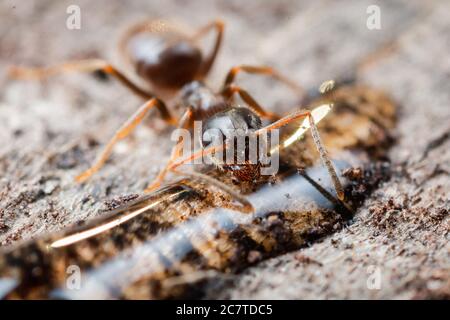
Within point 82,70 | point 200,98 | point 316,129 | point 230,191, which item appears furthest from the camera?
point 82,70

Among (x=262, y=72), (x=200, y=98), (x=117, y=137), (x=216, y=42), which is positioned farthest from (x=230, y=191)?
(x=216, y=42)

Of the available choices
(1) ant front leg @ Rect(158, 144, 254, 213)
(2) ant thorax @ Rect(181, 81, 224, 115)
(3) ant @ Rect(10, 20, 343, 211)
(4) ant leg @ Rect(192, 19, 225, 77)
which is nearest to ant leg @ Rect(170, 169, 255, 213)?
(1) ant front leg @ Rect(158, 144, 254, 213)

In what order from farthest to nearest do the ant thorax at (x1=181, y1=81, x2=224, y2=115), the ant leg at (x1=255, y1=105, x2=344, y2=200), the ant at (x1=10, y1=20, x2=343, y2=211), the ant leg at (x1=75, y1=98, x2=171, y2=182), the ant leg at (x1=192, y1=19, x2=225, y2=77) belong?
the ant leg at (x1=192, y1=19, x2=225, y2=77)
the ant thorax at (x1=181, y1=81, x2=224, y2=115)
the ant leg at (x1=75, y1=98, x2=171, y2=182)
the ant at (x1=10, y1=20, x2=343, y2=211)
the ant leg at (x1=255, y1=105, x2=344, y2=200)

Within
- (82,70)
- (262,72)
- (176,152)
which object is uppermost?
(82,70)

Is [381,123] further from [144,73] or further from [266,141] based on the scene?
[144,73]

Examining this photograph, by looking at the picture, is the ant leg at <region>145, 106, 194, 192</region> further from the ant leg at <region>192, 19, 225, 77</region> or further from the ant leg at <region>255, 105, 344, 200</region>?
the ant leg at <region>192, 19, 225, 77</region>

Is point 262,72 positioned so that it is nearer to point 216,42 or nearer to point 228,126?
point 216,42
